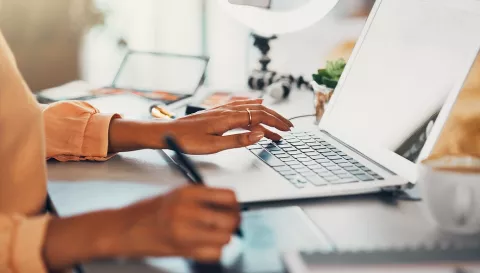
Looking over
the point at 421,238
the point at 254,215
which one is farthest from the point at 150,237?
the point at 421,238

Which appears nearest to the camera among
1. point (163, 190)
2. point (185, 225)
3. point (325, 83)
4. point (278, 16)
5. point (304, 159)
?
point (185, 225)

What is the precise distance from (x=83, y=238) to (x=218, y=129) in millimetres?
388

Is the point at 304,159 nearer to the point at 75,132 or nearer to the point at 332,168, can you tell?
the point at 332,168

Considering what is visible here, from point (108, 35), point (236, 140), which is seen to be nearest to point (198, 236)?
point (236, 140)

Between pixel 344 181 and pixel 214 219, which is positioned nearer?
pixel 214 219

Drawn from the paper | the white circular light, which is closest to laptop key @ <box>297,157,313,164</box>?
the white circular light

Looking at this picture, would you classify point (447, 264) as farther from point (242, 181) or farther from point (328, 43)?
point (328, 43)

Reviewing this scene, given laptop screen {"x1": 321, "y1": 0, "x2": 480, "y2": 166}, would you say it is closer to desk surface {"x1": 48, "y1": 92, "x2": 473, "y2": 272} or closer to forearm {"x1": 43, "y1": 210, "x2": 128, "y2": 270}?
desk surface {"x1": 48, "y1": 92, "x2": 473, "y2": 272}

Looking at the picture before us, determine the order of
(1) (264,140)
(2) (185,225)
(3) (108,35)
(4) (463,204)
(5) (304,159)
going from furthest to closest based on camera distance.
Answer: (3) (108,35) < (1) (264,140) < (5) (304,159) < (4) (463,204) < (2) (185,225)

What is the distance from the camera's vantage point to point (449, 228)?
24.6 inches

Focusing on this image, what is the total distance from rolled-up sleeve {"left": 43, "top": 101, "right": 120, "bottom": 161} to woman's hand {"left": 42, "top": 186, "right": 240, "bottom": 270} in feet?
1.15

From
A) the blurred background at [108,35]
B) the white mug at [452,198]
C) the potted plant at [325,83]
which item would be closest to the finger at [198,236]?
the white mug at [452,198]

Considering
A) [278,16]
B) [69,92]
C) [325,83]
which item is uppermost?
[278,16]

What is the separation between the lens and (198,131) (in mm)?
867
